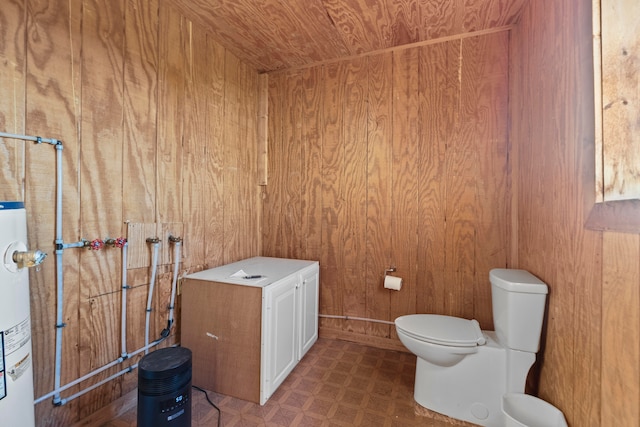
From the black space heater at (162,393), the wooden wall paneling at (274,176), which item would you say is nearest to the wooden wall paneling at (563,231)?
the black space heater at (162,393)

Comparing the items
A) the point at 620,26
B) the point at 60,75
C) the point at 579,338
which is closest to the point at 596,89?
the point at 620,26

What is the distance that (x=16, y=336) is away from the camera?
36.9 inches

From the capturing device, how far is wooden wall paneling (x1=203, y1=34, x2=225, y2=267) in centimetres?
209

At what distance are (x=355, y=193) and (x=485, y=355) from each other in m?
1.42

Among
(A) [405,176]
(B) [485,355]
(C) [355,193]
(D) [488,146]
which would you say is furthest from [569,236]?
(C) [355,193]

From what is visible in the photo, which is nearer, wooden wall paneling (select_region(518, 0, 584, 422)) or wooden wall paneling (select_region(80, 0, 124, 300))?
wooden wall paneling (select_region(518, 0, 584, 422))

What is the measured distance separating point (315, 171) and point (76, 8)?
1.74 metres

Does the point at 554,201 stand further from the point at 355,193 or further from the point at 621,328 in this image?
the point at 355,193

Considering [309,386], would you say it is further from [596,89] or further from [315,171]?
[596,89]

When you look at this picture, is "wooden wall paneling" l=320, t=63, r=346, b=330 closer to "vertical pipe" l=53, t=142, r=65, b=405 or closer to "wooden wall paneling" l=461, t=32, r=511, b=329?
"wooden wall paneling" l=461, t=32, r=511, b=329

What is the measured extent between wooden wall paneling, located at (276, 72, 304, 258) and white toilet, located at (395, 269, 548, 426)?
1273mm

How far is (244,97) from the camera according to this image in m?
2.47

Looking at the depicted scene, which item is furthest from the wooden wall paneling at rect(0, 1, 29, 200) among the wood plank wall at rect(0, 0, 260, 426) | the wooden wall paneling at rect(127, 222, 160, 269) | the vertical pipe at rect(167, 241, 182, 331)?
the vertical pipe at rect(167, 241, 182, 331)

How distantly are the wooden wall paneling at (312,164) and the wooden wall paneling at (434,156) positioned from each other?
85 cm
